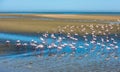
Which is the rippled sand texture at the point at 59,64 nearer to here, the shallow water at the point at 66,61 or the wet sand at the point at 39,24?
the shallow water at the point at 66,61

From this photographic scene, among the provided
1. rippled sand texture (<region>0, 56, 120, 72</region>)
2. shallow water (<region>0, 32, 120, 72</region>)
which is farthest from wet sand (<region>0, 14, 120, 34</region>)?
rippled sand texture (<region>0, 56, 120, 72</region>)

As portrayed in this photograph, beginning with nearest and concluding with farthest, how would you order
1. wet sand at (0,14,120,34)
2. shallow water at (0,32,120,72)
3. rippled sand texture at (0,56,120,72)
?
1. rippled sand texture at (0,56,120,72)
2. shallow water at (0,32,120,72)
3. wet sand at (0,14,120,34)

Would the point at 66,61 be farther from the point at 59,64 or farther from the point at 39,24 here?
the point at 39,24

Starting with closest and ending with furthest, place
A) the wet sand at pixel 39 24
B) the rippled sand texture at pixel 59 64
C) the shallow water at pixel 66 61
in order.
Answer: the rippled sand texture at pixel 59 64
the shallow water at pixel 66 61
the wet sand at pixel 39 24

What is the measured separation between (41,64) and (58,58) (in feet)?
7.43

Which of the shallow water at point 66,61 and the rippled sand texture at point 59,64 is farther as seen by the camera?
the shallow water at point 66,61

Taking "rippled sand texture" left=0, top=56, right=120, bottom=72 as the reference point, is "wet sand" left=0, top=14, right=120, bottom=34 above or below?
below

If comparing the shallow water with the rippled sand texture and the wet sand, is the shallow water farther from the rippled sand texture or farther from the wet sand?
the wet sand

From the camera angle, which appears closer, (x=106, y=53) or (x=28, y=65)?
(x=28, y=65)

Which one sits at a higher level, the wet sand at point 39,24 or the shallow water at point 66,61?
the shallow water at point 66,61

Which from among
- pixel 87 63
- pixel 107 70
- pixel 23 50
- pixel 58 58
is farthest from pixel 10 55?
pixel 107 70

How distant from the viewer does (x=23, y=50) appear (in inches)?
1072

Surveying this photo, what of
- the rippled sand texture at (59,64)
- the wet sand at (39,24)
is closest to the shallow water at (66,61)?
the rippled sand texture at (59,64)

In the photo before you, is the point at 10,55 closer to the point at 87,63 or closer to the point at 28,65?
the point at 28,65
